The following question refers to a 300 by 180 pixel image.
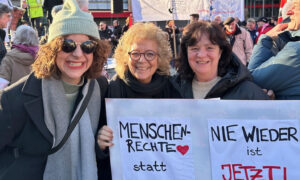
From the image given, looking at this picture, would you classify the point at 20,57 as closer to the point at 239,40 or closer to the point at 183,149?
the point at 183,149

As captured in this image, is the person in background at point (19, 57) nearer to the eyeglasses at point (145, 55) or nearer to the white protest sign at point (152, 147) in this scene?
the eyeglasses at point (145, 55)

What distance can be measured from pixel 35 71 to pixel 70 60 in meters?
0.26

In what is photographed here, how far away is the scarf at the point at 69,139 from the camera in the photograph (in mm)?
2021

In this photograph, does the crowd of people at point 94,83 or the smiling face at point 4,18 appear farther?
the smiling face at point 4,18

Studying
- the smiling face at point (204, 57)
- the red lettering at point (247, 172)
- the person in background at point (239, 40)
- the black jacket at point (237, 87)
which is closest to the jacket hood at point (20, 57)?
the smiling face at point (204, 57)

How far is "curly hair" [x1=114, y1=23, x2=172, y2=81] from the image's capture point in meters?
2.45

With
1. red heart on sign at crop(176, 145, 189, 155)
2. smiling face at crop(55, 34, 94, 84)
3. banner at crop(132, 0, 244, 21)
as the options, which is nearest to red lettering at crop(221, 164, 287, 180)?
red heart on sign at crop(176, 145, 189, 155)

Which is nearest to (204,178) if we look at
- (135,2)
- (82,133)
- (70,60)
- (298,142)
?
(298,142)

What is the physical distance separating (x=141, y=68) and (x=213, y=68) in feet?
1.89

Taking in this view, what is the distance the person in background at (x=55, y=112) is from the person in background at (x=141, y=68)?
1.05ft

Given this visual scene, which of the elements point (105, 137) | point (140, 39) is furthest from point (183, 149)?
point (140, 39)

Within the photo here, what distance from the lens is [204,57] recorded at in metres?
2.36

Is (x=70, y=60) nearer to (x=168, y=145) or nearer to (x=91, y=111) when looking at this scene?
(x=91, y=111)

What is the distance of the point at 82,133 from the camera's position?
2.12 metres
